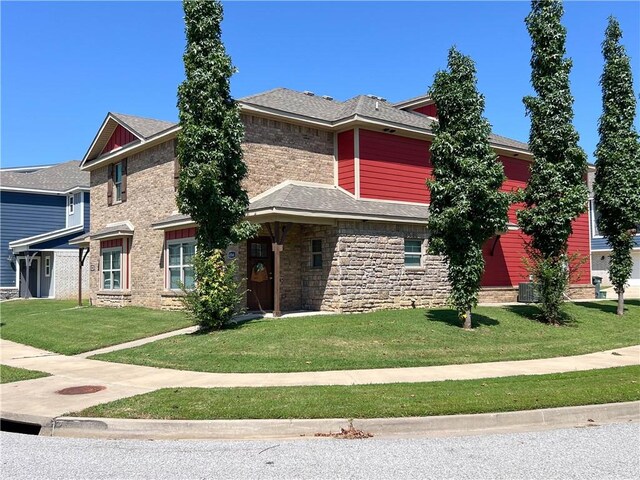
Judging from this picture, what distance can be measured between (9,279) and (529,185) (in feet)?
102

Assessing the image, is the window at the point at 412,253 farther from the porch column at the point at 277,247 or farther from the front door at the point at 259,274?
the porch column at the point at 277,247

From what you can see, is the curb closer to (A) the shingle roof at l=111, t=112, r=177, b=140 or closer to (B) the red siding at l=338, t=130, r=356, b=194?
(B) the red siding at l=338, t=130, r=356, b=194

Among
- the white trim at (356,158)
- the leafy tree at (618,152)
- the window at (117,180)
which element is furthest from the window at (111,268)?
the leafy tree at (618,152)

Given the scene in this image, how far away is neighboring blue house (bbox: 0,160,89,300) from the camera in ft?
114

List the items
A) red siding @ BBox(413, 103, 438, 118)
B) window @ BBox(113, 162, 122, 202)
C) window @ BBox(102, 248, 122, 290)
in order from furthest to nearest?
1. red siding @ BBox(413, 103, 438, 118)
2. window @ BBox(113, 162, 122, 202)
3. window @ BBox(102, 248, 122, 290)

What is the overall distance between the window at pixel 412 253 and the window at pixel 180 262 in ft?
24.3

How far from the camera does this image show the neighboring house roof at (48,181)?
36.3m

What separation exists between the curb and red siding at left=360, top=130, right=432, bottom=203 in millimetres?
13965

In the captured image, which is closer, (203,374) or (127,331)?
(203,374)

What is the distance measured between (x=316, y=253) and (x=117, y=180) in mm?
11538

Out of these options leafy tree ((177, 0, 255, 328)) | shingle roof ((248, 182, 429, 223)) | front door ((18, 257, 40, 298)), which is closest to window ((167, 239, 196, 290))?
shingle roof ((248, 182, 429, 223))

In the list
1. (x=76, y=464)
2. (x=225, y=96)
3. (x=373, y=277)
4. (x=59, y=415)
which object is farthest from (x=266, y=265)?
(x=76, y=464)

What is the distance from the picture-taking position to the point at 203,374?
1071 centimetres

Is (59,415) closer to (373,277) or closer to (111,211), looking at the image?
(373,277)
